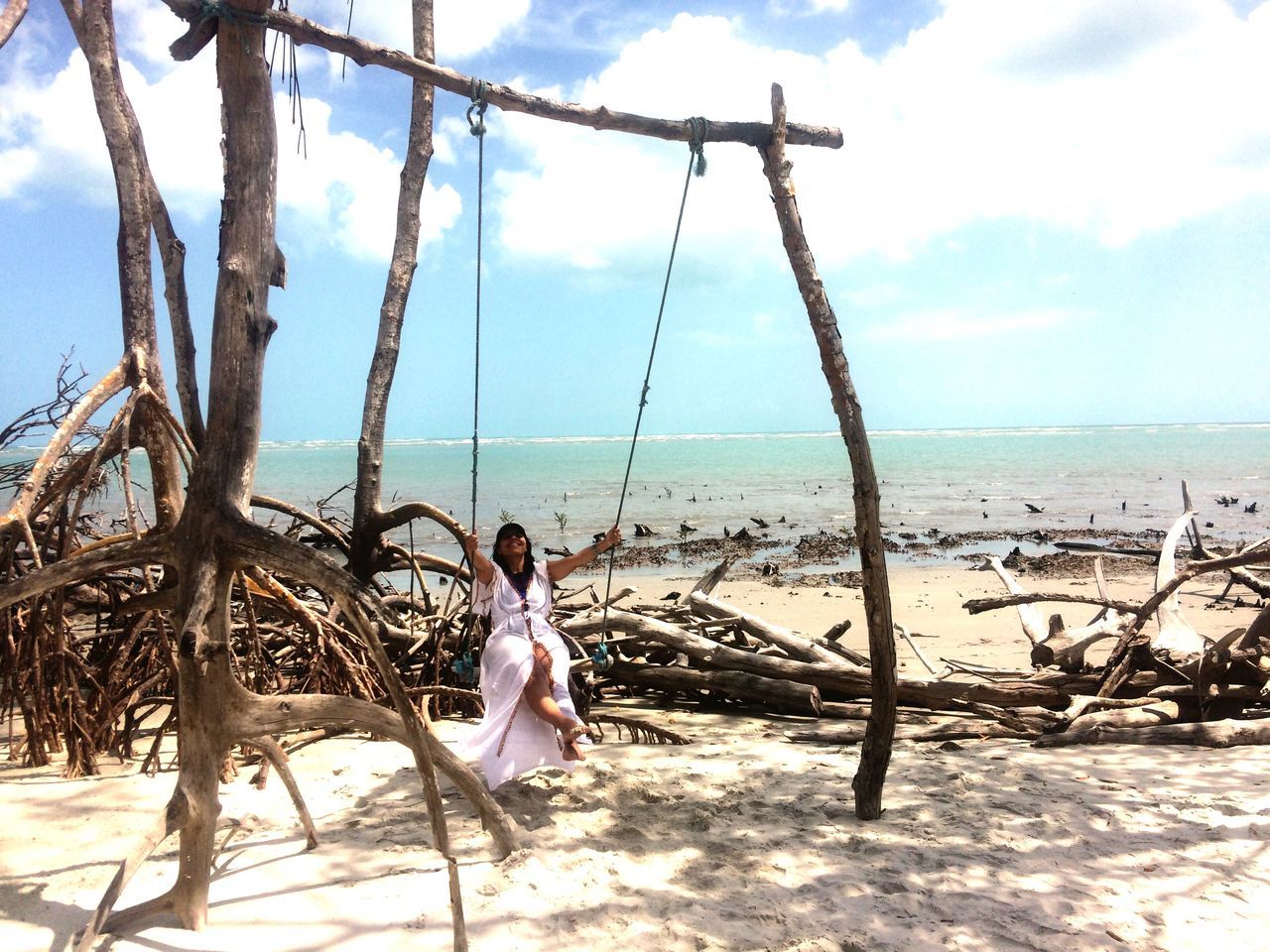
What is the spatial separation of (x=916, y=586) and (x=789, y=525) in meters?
7.03

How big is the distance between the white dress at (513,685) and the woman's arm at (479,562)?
1.2 inches

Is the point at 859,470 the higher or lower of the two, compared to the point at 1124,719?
higher

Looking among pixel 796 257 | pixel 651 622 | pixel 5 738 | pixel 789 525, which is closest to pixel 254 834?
pixel 5 738

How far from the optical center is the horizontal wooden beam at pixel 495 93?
2859 mm

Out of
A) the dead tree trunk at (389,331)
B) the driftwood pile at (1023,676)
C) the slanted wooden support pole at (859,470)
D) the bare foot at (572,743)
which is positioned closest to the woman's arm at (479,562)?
the bare foot at (572,743)

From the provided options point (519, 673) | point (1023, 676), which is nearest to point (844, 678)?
point (1023, 676)

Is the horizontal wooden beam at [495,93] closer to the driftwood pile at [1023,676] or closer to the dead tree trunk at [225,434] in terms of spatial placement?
the dead tree trunk at [225,434]

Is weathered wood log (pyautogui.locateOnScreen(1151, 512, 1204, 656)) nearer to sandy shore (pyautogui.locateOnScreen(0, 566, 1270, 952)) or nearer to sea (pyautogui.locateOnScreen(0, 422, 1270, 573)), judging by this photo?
sandy shore (pyautogui.locateOnScreen(0, 566, 1270, 952))

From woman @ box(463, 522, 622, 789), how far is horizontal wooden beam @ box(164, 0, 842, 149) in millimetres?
1892

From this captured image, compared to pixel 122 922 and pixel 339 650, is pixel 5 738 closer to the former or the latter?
pixel 339 650

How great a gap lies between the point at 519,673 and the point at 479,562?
588 millimetres

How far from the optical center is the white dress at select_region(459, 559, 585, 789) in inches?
155

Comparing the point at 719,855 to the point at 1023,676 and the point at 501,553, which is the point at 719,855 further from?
the point at 1023,676

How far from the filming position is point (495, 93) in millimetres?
3494
